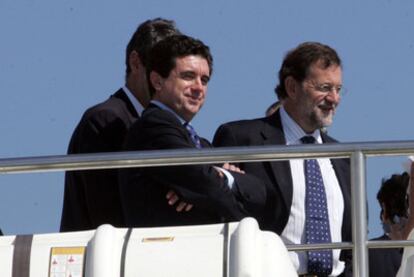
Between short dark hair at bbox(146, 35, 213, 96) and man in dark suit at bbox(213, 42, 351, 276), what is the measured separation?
0.52m

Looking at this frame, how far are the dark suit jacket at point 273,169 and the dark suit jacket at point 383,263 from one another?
9.3 inches

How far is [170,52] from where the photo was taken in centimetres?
690

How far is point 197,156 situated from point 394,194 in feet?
5.47

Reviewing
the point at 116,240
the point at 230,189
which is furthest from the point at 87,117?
the point at 116,240

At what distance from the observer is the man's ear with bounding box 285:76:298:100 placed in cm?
742

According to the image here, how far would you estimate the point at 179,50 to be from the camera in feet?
22.6

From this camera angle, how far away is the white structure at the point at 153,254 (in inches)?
192

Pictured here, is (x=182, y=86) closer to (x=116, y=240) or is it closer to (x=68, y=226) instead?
(x=68, y=226)

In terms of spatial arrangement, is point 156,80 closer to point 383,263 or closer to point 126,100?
point 126,100

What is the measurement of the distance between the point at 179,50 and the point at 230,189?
2.49 feet

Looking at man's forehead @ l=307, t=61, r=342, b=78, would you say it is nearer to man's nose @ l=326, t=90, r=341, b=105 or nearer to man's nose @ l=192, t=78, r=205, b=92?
man's nose @ l=326, t=90, r=341, b=105

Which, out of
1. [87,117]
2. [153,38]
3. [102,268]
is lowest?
[102,268]

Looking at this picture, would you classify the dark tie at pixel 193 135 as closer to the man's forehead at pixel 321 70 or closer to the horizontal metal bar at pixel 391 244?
the man's forehead at pixel 321 70

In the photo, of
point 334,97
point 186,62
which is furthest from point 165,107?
point 334,97
